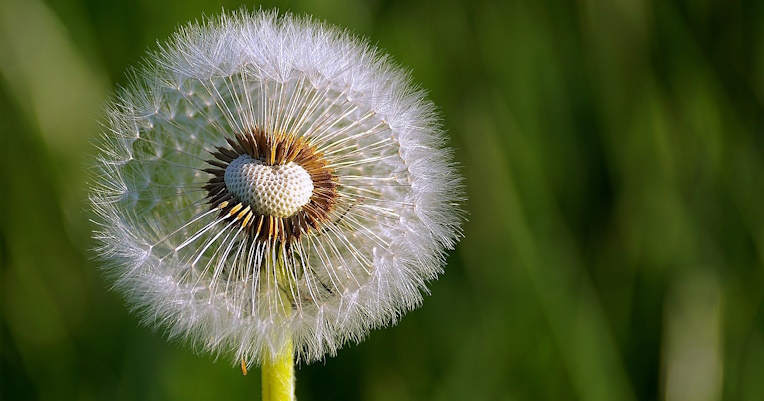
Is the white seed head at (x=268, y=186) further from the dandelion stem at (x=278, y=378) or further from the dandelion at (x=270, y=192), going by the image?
the dandelion stem at (x=278, y=378)

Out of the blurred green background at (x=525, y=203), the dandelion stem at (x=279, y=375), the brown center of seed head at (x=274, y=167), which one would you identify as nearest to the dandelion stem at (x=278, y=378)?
the dandelion stem at (x=279, y=375)

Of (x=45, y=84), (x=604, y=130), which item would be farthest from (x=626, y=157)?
(x=45, y=84)

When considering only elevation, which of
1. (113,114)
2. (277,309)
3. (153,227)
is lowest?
(277,309)

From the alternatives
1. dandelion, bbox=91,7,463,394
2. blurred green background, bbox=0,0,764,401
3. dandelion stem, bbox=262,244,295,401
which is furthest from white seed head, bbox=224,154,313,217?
blurred green background, bbox=0,0,764,401

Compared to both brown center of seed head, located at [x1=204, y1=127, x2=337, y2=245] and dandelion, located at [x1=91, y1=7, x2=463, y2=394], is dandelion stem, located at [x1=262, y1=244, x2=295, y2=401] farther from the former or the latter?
brown center of seed head, located at [x1=204, y1=127, x2=337, y2=245]

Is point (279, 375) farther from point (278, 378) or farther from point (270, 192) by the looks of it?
point (270, 192)

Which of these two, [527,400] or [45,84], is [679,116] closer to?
[527,400]
